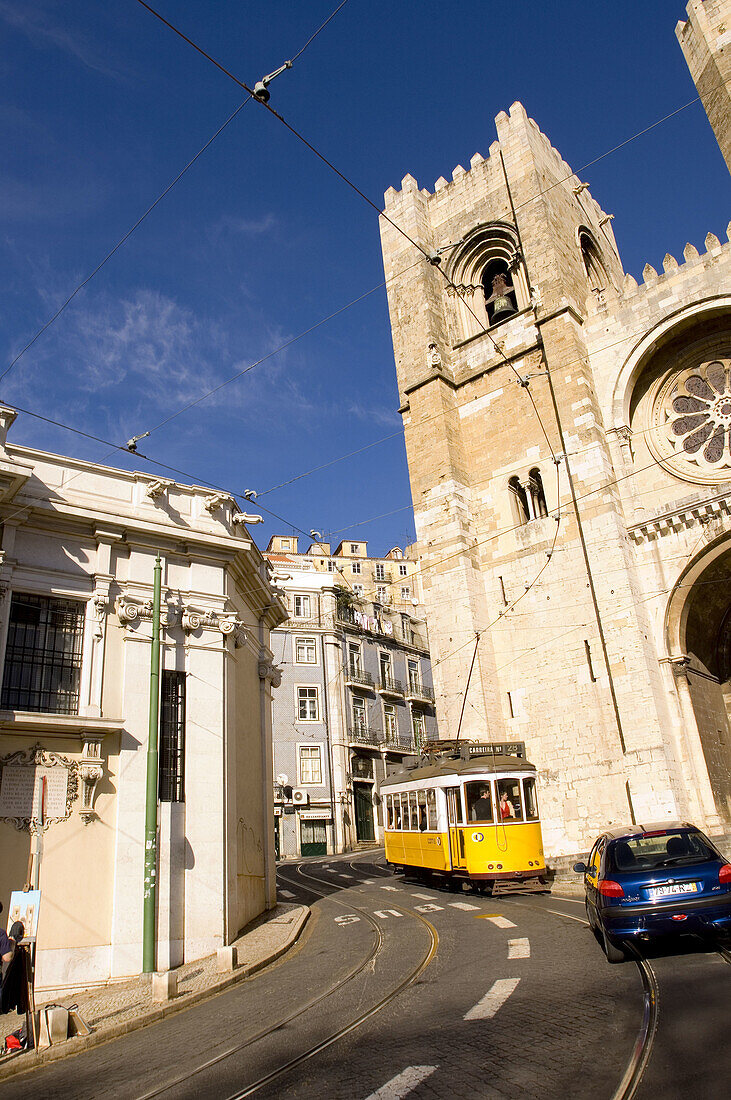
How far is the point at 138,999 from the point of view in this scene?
28.7 feet

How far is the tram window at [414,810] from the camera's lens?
17281 mm

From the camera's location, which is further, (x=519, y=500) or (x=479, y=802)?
(x=519, y=500)

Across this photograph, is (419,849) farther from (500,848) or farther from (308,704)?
(308,704)

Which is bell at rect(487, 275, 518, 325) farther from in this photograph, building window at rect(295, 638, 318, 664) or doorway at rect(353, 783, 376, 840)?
doorway at rect(353, 783, 376, 840)

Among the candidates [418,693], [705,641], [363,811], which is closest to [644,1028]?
[705,641]

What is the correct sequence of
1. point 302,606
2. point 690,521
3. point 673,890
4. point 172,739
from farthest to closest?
1. point 302,606
2. point 690,521
3. point 172,739
4. point 673,890

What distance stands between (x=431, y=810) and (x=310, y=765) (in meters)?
24.2

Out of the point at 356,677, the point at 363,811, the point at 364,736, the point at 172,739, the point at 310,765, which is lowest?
the point at 363,811

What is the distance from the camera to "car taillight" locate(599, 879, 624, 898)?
7.43m

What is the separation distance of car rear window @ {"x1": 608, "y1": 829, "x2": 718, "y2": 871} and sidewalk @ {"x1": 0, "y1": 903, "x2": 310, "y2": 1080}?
4987mm

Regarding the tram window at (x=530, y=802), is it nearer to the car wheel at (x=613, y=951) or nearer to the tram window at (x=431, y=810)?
the tram window at (x=431, y=810)

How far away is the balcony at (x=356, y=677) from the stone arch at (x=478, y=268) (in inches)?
881

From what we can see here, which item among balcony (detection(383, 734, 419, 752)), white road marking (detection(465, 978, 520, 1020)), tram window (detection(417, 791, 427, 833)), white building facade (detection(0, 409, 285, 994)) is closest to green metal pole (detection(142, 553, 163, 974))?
white building facade (detection(0, 409, 285, 994))

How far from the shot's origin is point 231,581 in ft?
47.3
